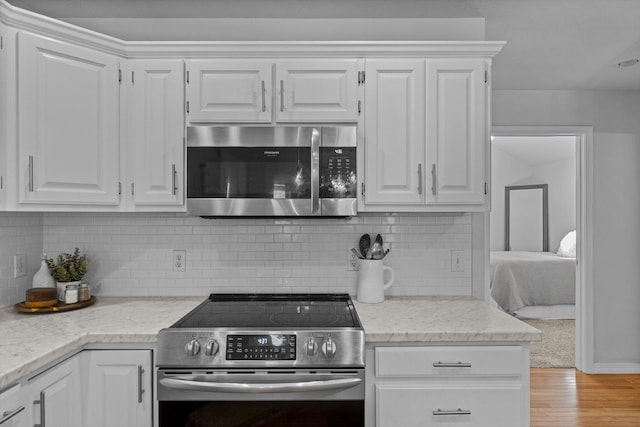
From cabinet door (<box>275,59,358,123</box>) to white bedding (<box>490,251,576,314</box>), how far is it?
13.7 ft

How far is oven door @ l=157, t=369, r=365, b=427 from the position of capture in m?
1.61

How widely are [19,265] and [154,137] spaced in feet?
3.20

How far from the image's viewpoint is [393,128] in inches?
82.6

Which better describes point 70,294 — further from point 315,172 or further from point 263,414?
point 315,172

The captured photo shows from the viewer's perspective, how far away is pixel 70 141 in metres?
1.93

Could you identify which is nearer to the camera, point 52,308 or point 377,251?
point 52,308

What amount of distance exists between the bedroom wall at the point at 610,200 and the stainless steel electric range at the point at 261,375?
9.81 ft

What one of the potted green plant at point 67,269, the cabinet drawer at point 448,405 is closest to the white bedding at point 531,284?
the cabinet drawer at point 448,405

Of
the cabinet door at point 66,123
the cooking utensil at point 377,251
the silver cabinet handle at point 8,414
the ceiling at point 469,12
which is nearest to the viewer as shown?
the silver cabinet handle at point 8,414

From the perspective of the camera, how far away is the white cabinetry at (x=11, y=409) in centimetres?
125

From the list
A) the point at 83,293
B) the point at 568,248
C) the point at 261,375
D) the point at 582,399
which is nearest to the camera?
the point at 261,375

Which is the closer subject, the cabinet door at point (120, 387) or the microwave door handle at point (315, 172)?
the cabinet door at point (120, 387)

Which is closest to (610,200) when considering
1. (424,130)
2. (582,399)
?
(582,399)

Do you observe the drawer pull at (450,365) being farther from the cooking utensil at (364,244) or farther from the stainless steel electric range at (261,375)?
the cooking utensil at (364,244)
